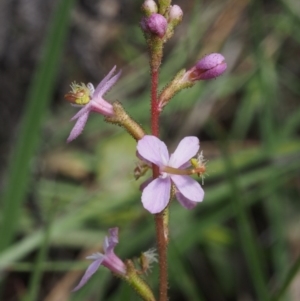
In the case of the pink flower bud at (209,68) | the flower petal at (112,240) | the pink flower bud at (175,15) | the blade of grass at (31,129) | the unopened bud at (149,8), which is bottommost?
the flower petal at (112,240)

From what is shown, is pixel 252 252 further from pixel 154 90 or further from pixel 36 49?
pixel 36 49

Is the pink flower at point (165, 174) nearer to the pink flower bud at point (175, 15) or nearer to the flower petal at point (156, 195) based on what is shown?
the flower petal at point (156, 195)

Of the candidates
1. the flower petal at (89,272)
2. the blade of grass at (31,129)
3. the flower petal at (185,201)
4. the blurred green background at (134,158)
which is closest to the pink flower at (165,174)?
the flower petal at (185,201)

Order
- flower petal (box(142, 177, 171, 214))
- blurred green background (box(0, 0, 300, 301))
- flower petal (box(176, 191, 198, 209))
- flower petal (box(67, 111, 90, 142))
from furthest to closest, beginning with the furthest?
blurred green background (box(0, 0, 300, 301)) → flower petal (box(176, 191, 198, 209)) → flower petal (box(67, 111, 90, 142)) → flower petal (box(142, 177, 171, 214))

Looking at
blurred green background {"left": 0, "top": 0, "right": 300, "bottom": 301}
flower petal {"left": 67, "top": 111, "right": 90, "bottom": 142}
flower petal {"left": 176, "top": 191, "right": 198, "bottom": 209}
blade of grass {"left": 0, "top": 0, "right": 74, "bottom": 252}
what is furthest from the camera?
blurred green background {"left": 0, "top": 0, "right": 300, "bottom": 301}

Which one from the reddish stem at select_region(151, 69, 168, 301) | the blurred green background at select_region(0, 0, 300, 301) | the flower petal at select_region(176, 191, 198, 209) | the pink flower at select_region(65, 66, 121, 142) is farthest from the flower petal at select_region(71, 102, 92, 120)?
the blurred green background at select_region(0, 0, 300, 301)

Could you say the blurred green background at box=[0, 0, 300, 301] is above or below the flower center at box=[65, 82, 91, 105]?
above

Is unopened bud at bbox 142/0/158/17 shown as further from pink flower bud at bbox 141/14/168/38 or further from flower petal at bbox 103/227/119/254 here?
flower petal at bbox 103/227/119/254
